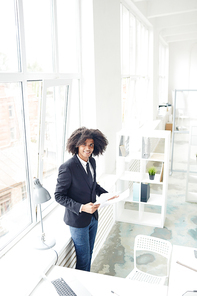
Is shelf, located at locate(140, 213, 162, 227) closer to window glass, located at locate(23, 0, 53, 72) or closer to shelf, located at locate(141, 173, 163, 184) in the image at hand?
shelf, located at locate(141, 173, 163, 184)

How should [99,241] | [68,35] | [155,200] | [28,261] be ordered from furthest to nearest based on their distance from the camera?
[155,200]
[99,241]
[68,35]
[28,261]

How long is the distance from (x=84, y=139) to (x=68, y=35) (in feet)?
6.16

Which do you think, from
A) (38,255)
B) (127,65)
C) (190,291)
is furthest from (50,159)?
(127,65)

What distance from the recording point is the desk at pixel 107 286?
2350 mm

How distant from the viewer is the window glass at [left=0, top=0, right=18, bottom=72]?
104 inches

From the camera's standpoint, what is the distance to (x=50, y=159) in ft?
11.9

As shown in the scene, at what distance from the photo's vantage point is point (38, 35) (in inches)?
126

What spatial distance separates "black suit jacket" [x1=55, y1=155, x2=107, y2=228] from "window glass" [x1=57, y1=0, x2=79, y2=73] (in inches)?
62.8

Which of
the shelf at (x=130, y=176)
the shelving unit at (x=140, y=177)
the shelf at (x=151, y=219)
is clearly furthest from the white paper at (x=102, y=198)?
the shelf at (x=151, y=219)

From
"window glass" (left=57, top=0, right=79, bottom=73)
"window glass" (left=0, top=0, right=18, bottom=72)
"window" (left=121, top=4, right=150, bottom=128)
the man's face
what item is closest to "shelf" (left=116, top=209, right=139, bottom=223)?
"window" (left=121, top=4, right=150, bottom=128)

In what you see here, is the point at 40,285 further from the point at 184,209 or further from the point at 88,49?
the point at 184,209

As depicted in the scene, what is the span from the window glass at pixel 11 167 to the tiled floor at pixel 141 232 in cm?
139

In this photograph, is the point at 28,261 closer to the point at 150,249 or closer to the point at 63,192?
the point at 63,192

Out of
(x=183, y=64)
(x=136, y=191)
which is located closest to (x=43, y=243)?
(x=136, y=191)
